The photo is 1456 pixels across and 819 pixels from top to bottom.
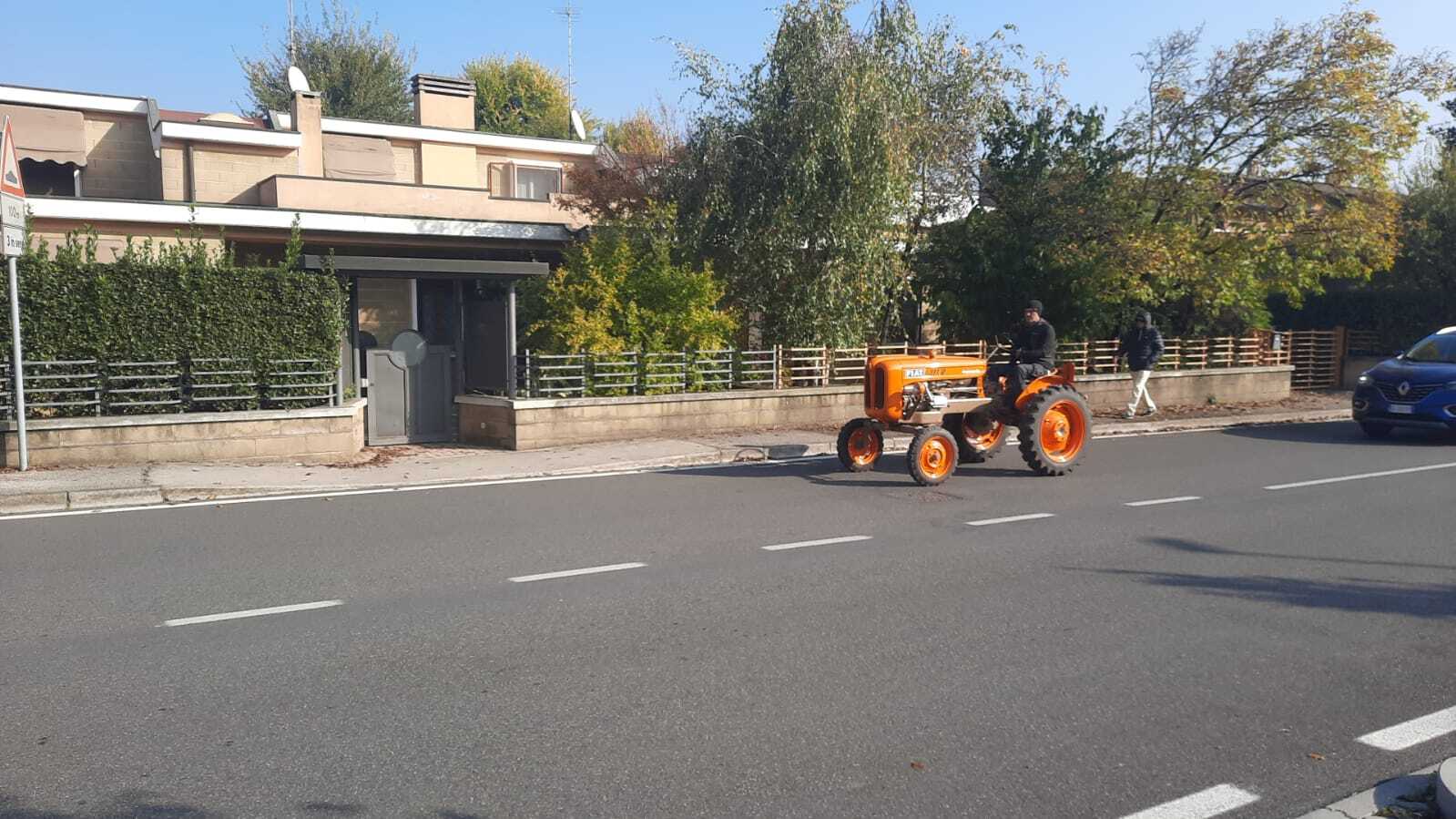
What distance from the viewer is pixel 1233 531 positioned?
9.48m

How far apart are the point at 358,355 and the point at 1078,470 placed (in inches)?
380

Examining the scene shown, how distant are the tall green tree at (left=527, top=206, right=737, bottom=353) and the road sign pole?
6.60 metres

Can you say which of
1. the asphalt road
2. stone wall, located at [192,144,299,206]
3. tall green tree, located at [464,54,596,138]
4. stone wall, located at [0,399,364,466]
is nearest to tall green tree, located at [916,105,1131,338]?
the asphalt road

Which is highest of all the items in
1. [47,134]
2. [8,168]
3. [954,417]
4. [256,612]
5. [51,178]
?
[47,134]

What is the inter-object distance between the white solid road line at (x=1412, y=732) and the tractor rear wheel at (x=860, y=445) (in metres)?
7.67

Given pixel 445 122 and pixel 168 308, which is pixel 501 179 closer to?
pixel 445 122

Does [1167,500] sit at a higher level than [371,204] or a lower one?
lower

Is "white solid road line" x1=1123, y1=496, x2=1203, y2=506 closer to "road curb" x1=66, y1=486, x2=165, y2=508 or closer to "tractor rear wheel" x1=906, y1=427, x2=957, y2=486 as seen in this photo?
"tractor rear wheel" x1=906, y1=427, x2=957, y2=486

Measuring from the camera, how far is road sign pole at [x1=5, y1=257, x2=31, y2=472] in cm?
1127

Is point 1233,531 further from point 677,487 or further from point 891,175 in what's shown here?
point 891,175

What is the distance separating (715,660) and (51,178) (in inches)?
902

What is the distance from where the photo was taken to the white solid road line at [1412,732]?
4.82 meters

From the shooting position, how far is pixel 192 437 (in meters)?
12.6

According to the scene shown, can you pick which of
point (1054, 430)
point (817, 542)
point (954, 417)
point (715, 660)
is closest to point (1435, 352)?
point (1054, 430)
